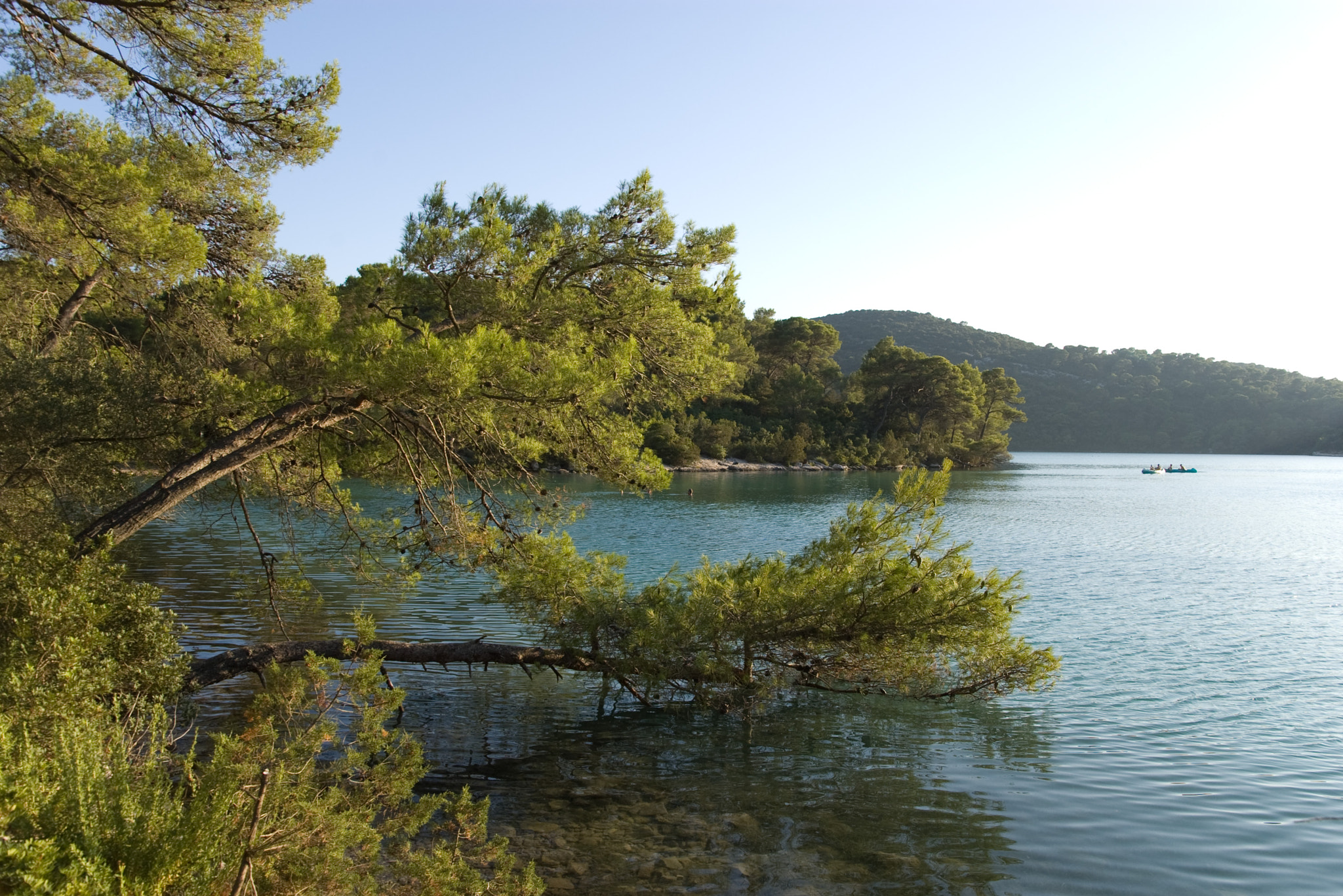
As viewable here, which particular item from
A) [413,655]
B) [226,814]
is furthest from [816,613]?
[226,814]

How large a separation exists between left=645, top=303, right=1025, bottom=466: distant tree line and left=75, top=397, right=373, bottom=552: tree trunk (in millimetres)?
58315

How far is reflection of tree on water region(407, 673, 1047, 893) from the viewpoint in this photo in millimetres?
5707

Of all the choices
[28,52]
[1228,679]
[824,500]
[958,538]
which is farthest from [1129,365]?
[28,52]

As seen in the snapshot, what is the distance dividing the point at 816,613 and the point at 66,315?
30.1ft

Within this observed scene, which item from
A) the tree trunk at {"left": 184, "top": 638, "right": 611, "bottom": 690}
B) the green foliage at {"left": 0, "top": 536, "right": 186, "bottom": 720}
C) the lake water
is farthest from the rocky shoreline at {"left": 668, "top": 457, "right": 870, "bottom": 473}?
the green foliage at {"left": 0, "top": 536, "right": 186, "bottom": 720}

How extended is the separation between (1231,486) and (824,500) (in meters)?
34.7

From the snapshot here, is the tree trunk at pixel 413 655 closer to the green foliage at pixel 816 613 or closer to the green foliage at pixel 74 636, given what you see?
the green foliage at pixel 816 613

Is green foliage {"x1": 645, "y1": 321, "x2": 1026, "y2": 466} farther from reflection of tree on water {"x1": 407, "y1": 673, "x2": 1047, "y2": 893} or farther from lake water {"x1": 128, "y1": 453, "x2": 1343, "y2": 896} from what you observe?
reflection of tree on water {"x1": 407, "y1": 673, "x2": 1047, "y2": 893}

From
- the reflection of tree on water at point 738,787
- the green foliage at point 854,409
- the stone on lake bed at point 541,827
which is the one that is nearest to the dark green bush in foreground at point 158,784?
the stone on lake bed at point 541,827

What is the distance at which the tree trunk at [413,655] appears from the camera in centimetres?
752

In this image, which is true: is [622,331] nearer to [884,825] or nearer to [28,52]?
[884,825]

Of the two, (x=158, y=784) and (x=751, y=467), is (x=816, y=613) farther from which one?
(x=751, y=467)

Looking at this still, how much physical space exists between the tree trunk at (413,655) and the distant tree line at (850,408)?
56.8 meters

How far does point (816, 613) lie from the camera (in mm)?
7613
